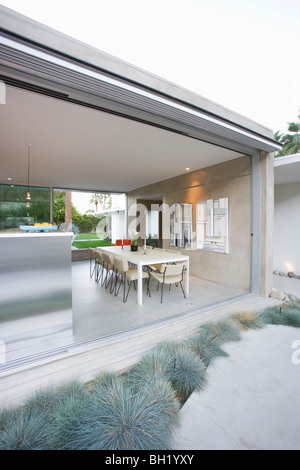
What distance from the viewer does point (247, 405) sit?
1729mm

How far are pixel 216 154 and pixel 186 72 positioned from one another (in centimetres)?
411

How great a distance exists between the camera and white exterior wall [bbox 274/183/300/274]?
6218 mm

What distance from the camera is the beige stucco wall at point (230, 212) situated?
4.66m

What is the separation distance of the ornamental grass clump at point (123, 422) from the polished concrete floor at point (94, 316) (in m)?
0.85

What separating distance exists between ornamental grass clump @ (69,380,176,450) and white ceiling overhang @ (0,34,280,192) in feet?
8.77

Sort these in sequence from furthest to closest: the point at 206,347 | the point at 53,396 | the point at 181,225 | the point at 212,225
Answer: the point at 181,225 → the point at 212,225 → the point at 206,347 → the point at 53,396

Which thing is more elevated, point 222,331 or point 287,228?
point 287,228

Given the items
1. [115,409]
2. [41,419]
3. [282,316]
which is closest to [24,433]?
[41,419]

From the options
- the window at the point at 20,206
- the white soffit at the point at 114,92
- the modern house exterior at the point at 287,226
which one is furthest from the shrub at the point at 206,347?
the window at the point at 20,206

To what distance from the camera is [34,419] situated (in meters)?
1.49

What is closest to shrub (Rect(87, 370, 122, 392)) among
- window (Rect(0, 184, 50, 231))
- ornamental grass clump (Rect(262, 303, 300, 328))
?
ornamental grass clump (Rect(262, 303, 300, 328))

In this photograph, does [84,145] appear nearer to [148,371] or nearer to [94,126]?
[94,126]

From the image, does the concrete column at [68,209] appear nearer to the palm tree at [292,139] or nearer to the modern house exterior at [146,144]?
the modern house exterior at [146,144]

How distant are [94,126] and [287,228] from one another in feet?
19.5
